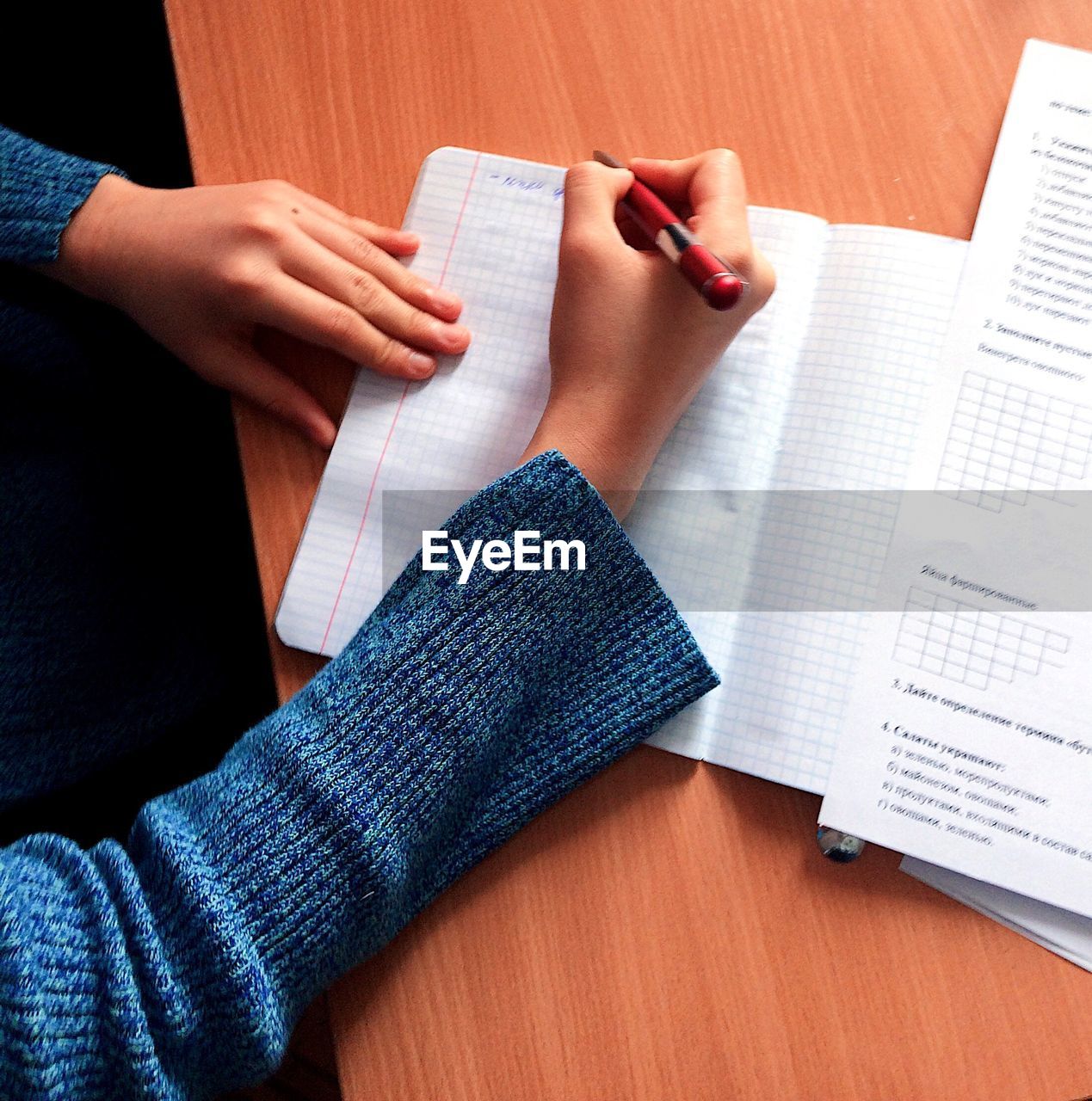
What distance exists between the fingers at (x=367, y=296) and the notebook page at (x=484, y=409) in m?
0.02

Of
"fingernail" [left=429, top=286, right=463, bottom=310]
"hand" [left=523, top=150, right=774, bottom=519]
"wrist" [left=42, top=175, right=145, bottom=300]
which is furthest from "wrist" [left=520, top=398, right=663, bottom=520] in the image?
"wrist" [left=42, top=175, right=145, bottom=300]

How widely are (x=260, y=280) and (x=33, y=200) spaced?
0.54ft

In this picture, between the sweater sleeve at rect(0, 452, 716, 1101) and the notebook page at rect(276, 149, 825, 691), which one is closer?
the sweater sleeve at rect(0, 452, 716, 1101)

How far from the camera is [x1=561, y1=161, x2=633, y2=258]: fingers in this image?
1.77ft

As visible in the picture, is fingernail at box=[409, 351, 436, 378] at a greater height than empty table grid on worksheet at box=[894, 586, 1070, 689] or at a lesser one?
greater

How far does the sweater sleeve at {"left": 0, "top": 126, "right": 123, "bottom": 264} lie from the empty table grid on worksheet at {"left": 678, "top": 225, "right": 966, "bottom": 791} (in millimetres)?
474

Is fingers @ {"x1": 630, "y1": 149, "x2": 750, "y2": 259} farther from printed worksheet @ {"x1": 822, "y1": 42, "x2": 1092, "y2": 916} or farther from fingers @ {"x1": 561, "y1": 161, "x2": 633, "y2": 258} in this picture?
printed worksheet @ {"x1": 822, "y1": 42, "x2": 1092, "y2": 916}

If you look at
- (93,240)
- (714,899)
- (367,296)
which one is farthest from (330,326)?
(714,899)

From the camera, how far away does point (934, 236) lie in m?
0.57

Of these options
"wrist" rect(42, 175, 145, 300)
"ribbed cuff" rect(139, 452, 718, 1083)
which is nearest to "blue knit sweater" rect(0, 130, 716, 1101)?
"ribbed cuff" rect(139, 452, 718, 1083)

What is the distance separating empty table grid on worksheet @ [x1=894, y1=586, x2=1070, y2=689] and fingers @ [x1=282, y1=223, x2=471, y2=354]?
1.05 feet

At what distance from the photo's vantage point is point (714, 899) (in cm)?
49

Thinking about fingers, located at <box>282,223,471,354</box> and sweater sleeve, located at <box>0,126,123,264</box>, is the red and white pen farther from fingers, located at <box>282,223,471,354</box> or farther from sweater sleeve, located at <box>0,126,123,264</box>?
sweater sleeve, located at <box>0,126,123,264</box>

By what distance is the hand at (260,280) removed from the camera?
557 mm
